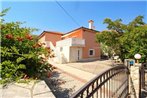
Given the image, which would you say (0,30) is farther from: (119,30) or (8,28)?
(119,30)

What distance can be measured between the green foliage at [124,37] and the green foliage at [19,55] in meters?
12.4

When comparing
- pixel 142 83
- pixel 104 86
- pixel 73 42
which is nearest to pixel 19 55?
pixel 104 86

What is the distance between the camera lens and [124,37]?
716 inches

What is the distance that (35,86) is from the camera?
4898mm

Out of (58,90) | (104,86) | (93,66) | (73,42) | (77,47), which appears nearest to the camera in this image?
(104,86)

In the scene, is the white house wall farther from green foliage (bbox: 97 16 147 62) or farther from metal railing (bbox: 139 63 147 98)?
metal railing (bbox: 139 63 147 98)

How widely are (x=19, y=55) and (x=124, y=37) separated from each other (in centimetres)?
1394

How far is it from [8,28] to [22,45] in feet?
3.42

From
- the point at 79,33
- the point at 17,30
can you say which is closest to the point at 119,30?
the point at 79,33

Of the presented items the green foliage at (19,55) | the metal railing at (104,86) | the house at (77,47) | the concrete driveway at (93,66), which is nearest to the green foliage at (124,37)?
the concrete driveway at (93,66)

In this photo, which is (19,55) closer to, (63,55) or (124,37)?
(124,37)

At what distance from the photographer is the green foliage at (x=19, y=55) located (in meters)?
5.55

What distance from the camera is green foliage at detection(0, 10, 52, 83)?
5555 mm

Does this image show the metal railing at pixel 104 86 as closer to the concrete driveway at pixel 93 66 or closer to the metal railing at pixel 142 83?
the metal railing at pixel 142 83
